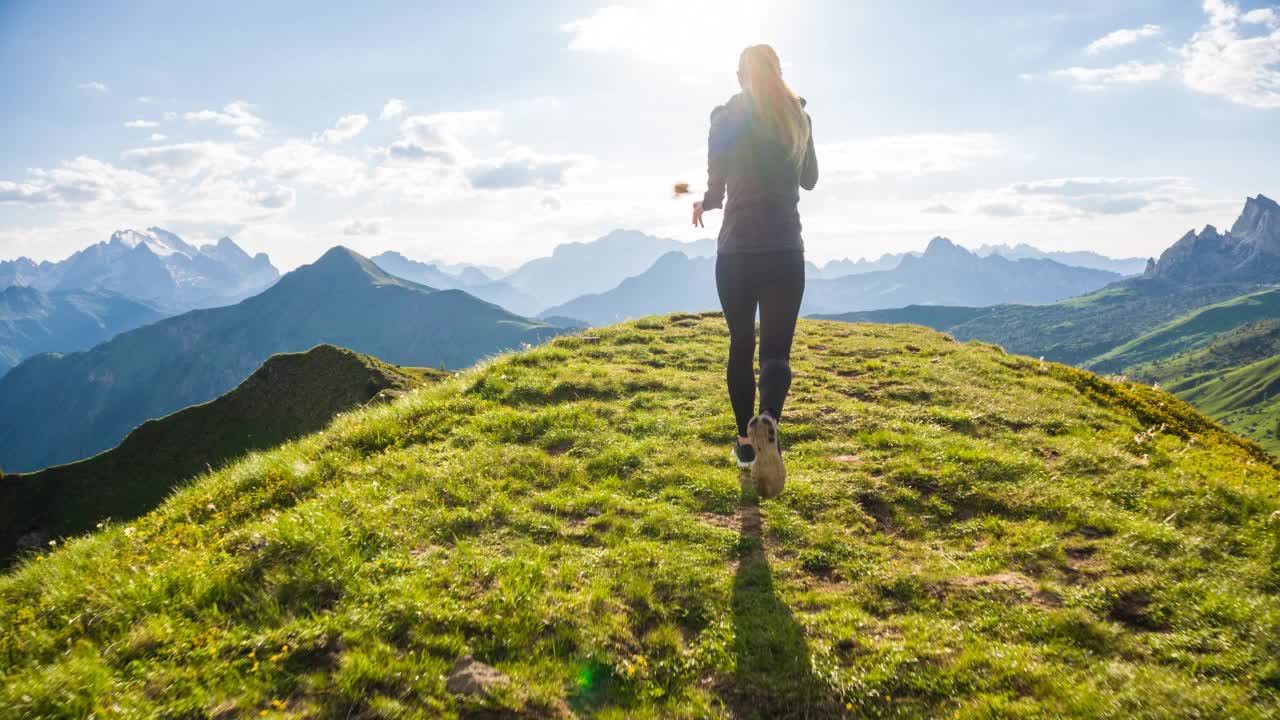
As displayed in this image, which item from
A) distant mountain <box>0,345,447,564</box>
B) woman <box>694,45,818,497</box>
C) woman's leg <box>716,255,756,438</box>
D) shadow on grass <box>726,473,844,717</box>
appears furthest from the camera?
distant mountain <box>0,345,447,564</box>

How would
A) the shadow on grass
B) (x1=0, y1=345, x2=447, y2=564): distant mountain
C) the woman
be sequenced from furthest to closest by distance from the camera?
(x1=0, y1=345, x2=447, y2=564): distant mountain → the woman → the shadow on grass

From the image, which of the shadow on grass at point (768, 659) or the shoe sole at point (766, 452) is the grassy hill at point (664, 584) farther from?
the shoe sole at point (766, 452)

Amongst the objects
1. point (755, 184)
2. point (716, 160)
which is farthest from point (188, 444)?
point (755, 184)

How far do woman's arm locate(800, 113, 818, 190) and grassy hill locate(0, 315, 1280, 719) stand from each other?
3912mm

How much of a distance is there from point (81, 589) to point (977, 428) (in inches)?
465

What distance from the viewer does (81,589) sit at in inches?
188

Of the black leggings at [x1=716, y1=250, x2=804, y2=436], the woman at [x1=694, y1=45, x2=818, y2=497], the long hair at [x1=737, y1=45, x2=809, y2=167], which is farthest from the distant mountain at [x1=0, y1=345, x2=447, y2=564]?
the long hair at [x1=737, y1=45, x2=809, y2=167]

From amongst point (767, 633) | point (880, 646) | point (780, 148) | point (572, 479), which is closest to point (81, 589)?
point (572, 479)

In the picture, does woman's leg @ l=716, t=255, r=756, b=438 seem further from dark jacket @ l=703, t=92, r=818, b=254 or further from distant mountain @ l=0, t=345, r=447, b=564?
distant mountain @ l=0, t=345, r=447, b=564

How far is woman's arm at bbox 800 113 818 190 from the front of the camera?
7297 millimetres

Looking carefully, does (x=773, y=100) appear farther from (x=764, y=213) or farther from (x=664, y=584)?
(x=664, y=584)

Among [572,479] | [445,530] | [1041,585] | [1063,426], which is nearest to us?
[1041,585]

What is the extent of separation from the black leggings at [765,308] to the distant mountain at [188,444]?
16.3 meters

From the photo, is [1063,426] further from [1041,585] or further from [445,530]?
[445,530]
